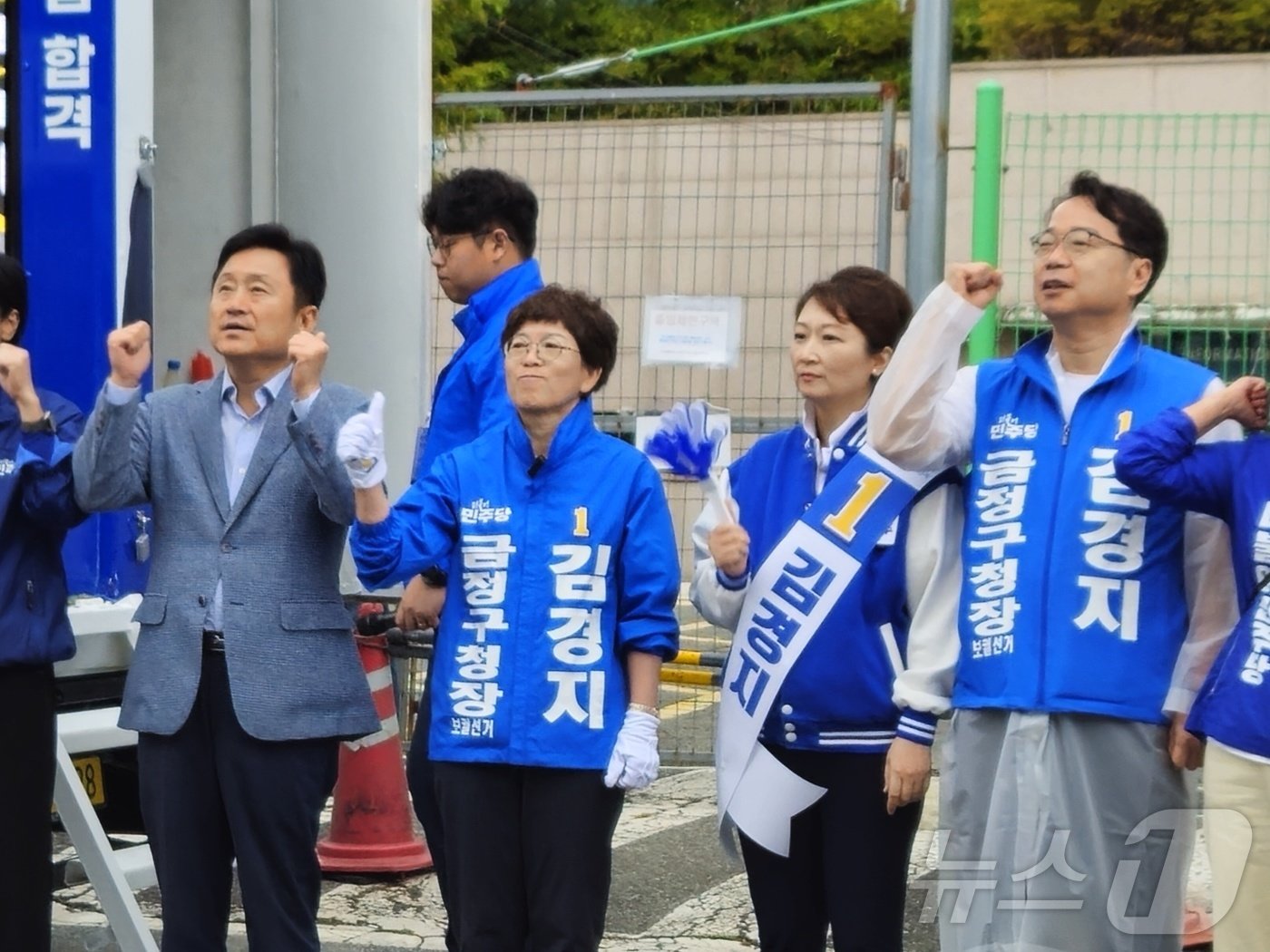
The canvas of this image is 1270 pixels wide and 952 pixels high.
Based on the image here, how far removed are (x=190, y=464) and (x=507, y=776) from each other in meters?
0.90

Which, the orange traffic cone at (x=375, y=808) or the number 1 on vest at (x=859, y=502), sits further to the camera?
the orange traffic cone at (x=375, y=808)

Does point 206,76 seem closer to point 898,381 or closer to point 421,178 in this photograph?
point 421,178

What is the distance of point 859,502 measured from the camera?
3.83 metres

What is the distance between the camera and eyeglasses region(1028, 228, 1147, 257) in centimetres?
371

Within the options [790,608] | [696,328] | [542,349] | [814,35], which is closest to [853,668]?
[790,608]

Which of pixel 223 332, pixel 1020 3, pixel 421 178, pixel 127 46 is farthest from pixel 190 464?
pixel 1020 3

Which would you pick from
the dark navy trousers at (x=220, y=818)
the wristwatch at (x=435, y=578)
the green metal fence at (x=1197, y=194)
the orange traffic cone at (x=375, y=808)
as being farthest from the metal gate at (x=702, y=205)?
the dark navy trousers at (x=220, y=818)

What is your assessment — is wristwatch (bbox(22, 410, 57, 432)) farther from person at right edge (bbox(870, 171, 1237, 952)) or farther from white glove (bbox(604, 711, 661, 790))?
person at right edge (bbox(870, 171, 1237, 952))

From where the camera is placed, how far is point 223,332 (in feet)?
13.1

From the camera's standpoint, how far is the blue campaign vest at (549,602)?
12.6 ft

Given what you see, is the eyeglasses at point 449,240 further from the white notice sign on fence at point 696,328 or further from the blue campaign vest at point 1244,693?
the white notice sign on fence at point 696,328

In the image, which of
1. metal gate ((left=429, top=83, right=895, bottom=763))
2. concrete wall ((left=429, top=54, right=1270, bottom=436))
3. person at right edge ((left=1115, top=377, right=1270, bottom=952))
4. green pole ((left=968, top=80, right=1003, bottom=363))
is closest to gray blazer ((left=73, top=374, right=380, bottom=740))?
person at right edge ((left=1115, top=377, right=1270, bottom=952))

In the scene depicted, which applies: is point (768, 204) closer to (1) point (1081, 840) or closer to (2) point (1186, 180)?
(2) point (1186, 180)

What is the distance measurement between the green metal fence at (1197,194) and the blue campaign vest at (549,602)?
14.2 ft
